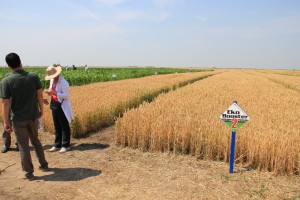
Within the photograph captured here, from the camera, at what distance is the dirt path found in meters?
4.47

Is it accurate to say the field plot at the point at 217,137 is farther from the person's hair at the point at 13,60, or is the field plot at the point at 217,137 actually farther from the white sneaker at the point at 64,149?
the person's hair at the point at 13,60

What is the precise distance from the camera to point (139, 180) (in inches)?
198

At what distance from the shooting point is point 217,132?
5988 mm

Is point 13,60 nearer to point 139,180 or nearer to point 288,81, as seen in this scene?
point 139,180

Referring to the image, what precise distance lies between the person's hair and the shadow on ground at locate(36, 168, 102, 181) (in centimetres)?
217

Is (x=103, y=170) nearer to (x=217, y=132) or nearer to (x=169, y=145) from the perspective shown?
(x=169, y=145)

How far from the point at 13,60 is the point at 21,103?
792mm

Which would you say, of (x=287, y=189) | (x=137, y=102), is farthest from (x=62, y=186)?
(x=137, y=102)

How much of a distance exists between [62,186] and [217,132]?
10.9 ft

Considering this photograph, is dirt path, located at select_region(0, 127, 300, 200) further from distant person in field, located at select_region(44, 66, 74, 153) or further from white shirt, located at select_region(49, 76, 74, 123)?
white shirt, located at select_region(49, 76, 74, 123)

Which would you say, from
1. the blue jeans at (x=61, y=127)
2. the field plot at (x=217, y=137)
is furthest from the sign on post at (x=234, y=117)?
the blue jeans at (x=61, y=127)

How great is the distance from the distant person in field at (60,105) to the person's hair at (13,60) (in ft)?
4.80

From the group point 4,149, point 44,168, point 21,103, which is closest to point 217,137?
point 44,168

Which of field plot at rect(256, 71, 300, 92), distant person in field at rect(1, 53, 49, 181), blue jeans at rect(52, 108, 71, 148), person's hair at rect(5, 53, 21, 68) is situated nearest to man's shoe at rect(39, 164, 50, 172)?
distant person in field at rect(1, 53, 49, 181)
